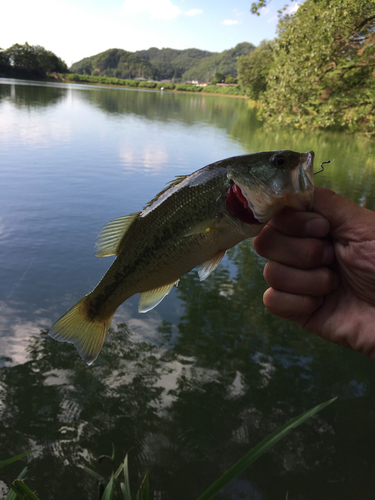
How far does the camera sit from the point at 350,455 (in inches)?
147

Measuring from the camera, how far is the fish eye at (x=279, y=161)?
184 centimetres

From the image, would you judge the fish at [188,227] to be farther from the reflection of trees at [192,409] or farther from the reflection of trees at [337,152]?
the reflection of trees at [337,152]

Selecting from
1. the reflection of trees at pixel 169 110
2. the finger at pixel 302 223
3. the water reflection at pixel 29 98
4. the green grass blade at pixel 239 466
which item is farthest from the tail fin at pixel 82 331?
the water reflection at pixel 29 98

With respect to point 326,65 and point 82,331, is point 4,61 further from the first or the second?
point 82,331

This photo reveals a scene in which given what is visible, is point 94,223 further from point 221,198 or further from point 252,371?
point 221,198

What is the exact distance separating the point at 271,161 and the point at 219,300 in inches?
187

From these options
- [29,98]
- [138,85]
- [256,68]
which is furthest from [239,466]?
[138,85]

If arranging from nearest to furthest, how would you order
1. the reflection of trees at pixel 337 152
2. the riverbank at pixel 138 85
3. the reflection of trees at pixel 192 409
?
the reflection of trees at pixel 192 409, the reflection of trees at pixel 337 152, the riverbank at pixel 138 85

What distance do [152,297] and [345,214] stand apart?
4.47ft

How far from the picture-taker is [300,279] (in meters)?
2.20

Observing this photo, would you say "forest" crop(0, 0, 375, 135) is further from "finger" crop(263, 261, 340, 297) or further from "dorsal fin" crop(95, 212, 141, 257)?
"dorsal fin" crop(95, 212, 141, 257)

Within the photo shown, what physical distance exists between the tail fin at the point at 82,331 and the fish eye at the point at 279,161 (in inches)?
59.7

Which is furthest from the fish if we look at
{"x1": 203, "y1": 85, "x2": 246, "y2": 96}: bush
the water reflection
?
{"x1": 203, "y1": 85, "x2": 246, "y2": 96}: bush

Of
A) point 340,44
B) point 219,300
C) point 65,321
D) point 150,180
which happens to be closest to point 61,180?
point 150,180
